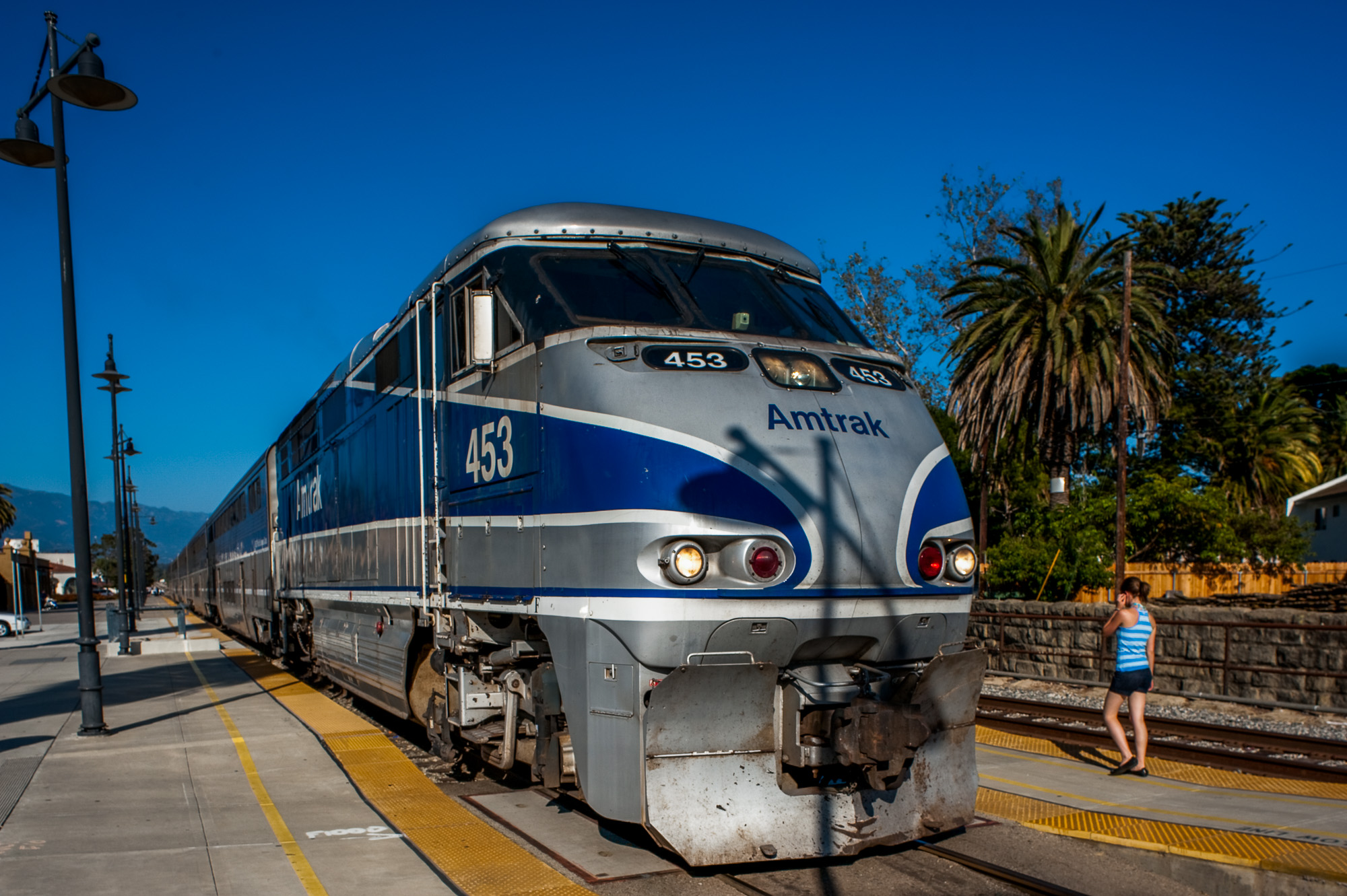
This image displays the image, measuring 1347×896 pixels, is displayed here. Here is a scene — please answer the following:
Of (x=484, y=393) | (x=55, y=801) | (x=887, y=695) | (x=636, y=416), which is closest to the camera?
(x=636, y=416)

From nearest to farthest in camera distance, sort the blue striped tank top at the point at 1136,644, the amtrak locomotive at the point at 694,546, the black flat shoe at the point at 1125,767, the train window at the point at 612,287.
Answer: the amtrak locomotive at the point at 694,546, the train window at the point at 612,287, the black flat shoe at the point at 1125,767, the blue striped tank top at the point at 1136,644

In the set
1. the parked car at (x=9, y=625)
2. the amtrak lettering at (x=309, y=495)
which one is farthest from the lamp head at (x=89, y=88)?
the parked car at (x=9, y=625)

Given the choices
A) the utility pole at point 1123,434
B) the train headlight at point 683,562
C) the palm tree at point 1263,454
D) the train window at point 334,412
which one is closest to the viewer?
the train headlight at point 683,562

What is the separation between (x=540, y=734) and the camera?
19.5 feet

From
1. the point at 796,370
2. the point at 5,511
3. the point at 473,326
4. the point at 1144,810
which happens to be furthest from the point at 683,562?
the point at 5,511

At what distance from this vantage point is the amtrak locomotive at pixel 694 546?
16.5ft

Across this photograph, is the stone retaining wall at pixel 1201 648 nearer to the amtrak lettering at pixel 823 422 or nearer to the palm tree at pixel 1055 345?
the amtrak lettering at pixel 823 422

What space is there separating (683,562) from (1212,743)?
803 centimetres

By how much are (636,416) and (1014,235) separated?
24188 mm

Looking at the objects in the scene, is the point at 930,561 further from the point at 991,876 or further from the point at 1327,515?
the point at 1327,515

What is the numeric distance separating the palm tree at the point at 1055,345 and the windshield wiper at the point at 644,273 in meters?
20.4

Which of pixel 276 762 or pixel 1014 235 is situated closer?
pixel 276 762

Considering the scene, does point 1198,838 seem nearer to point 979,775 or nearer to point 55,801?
point 979,775

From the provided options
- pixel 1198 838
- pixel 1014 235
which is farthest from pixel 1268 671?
pixel 1014 235
